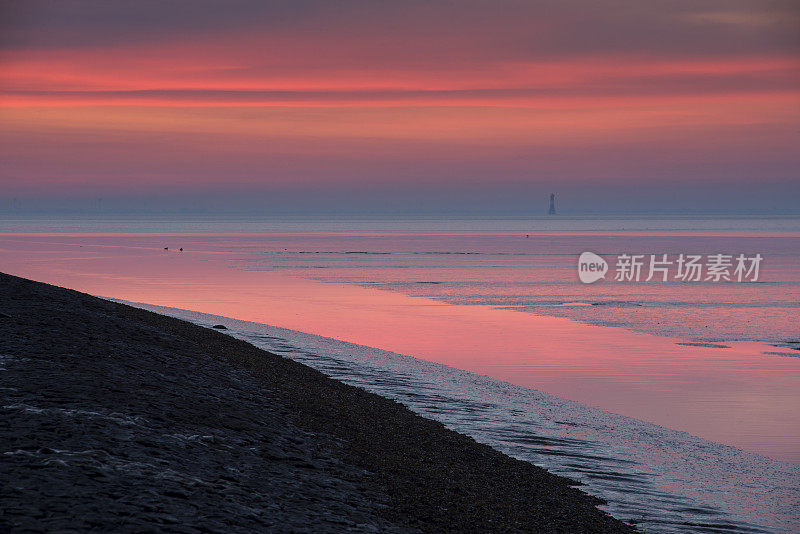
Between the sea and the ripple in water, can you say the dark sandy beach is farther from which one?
the sea

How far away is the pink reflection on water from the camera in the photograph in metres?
20.0

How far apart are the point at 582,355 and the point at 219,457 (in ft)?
57.7

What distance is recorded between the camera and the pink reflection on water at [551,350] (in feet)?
65.5

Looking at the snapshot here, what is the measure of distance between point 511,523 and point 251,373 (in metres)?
9.30

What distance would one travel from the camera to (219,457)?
38.6 feet

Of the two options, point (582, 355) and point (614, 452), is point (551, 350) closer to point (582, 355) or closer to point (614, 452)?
point (582, 355)

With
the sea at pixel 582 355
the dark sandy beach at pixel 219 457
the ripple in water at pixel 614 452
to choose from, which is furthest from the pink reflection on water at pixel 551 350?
the dark sandy beach at pixel 219 457

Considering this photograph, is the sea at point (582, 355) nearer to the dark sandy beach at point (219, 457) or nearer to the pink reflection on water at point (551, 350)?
the pink reflection on water at point (551, 350)

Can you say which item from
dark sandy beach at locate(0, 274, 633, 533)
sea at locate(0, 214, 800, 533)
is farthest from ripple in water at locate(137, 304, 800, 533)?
dark sandy beach at locate(0, 274, 633, 533)

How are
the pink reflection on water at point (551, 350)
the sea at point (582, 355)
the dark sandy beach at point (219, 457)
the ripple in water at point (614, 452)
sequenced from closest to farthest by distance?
the dark sandy beach at point (219, 457), the ripple in water at point (614, 452), the sea at point (582, 355), the pink reflection on water at point (551, 350)

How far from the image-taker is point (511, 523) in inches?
432

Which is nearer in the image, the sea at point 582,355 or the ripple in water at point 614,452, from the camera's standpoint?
the ripple in water at point 614,452

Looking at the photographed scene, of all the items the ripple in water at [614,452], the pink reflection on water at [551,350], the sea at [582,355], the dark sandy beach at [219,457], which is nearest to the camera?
the dark sandy beach at [219,457]

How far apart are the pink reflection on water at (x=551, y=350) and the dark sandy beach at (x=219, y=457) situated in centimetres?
634
